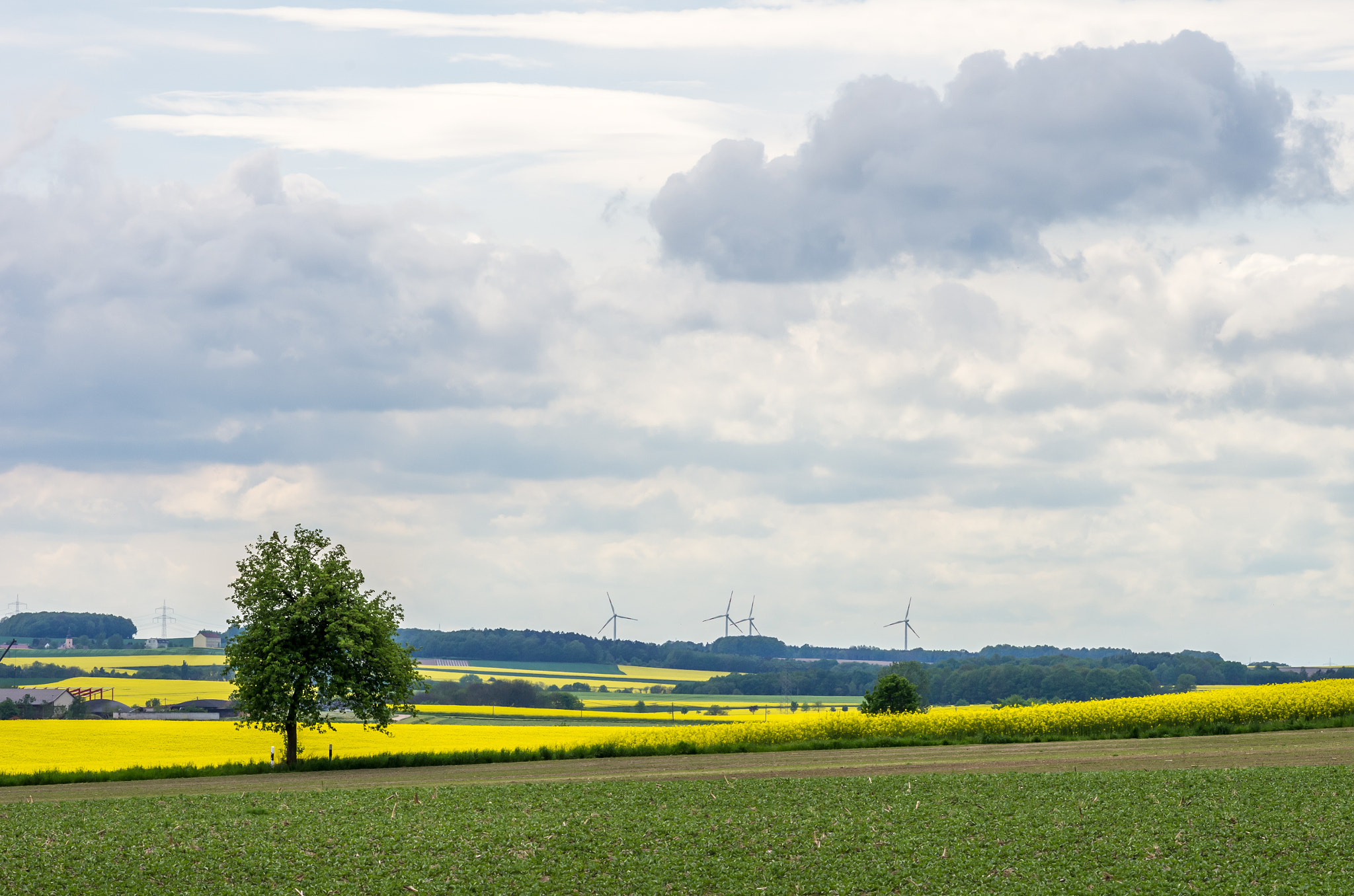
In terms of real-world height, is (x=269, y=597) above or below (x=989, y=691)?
above

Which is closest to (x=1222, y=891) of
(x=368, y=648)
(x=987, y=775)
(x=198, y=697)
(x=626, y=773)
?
(x=987, y=775)

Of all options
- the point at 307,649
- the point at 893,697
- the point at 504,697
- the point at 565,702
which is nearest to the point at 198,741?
the point at 307,649

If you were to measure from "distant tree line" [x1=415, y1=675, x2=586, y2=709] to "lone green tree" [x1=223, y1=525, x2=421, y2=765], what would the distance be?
3132 inches

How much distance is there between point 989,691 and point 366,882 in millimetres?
141372

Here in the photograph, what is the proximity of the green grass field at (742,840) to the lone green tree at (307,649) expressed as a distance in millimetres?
14744

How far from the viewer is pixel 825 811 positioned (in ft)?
117

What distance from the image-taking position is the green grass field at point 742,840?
28.4m

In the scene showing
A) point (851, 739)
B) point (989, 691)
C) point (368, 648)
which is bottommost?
point (989, 691)

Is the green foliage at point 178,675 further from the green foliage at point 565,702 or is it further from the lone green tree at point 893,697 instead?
the lone green tree at point 893,697

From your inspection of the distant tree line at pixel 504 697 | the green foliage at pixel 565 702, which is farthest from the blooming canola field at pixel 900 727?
the green foliage at pixel 565 702

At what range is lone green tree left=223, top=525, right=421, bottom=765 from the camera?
54906 mm

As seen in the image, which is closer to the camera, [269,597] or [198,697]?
[269,597]

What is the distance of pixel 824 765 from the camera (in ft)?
156

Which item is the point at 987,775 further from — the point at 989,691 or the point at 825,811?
the point at 989,691
